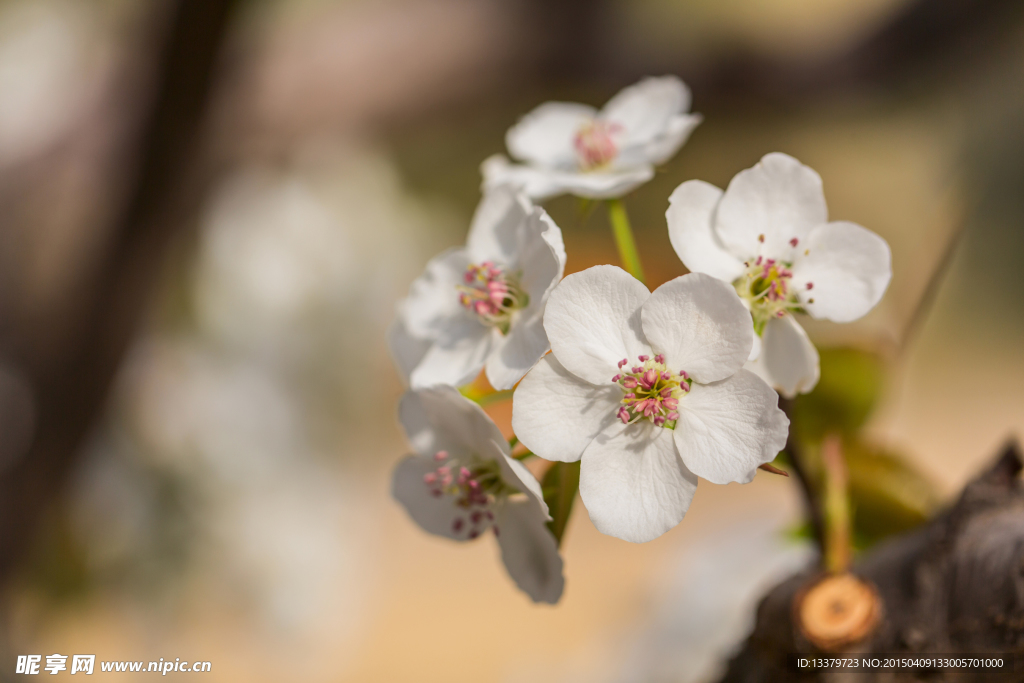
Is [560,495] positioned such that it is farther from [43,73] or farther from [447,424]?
[43,73]

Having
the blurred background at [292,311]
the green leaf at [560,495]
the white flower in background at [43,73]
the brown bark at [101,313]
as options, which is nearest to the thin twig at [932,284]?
the blurred background at [292,311]

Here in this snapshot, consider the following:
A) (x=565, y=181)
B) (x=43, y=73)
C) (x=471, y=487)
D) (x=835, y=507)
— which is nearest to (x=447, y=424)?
(x=471, y=487)

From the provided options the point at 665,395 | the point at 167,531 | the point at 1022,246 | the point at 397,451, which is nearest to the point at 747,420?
the point at 665,395

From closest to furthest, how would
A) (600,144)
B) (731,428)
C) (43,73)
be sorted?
(731,428) → (600,144) → (43,73)

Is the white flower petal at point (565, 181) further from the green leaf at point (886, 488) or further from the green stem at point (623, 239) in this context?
the green leaf at point (886, 488)

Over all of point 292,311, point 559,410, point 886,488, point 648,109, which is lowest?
point 292,311

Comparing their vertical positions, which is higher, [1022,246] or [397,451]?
[1022,246]

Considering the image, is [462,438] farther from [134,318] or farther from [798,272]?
[134,318]
